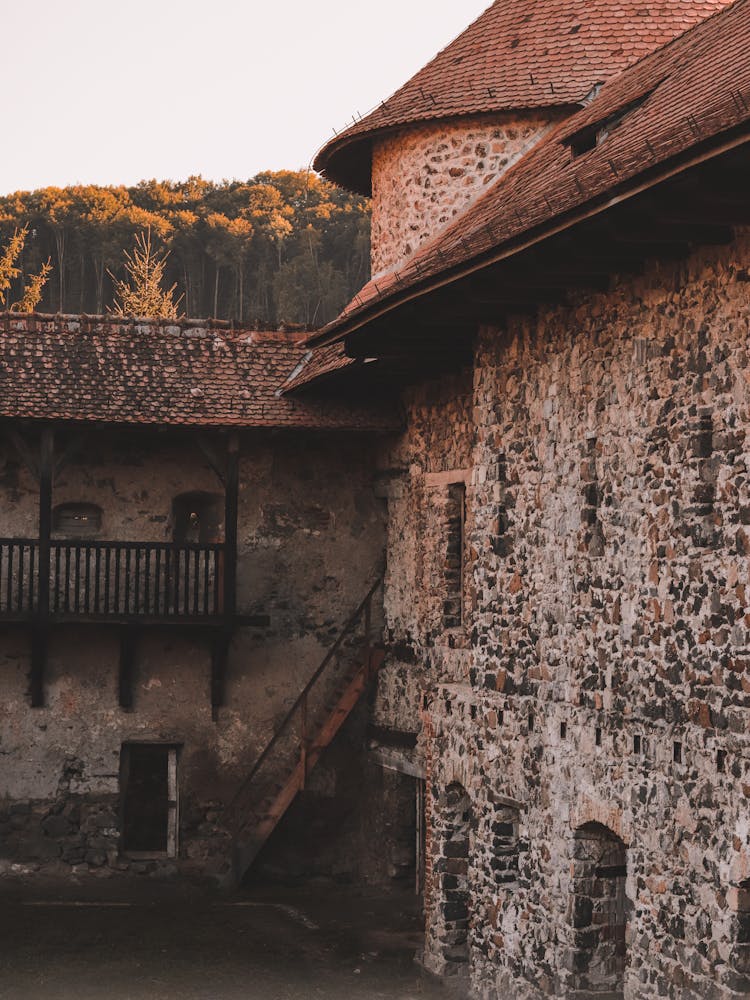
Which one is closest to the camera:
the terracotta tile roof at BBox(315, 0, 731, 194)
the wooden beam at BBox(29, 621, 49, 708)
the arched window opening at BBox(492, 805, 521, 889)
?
the arched window opening at BBox(492, 805, 521, 889)

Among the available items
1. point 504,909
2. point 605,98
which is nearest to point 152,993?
point 504,909

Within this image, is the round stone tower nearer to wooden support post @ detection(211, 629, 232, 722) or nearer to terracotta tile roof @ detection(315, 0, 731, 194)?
terracotta tile roof @ detection(315, 0, 731, 194)

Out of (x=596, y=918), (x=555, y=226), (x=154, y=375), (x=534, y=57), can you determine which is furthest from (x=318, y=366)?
(x=555, y=226)

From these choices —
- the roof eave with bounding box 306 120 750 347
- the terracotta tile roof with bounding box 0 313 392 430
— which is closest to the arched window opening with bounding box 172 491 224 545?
the terracotta tile roof with bounding box 0 313 392 430

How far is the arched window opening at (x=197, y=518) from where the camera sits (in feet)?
62.9

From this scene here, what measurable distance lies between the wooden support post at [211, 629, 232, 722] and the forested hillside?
102ft

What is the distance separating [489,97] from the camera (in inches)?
662

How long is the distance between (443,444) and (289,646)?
3805 millimetres

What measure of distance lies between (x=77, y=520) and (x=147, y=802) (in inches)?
144

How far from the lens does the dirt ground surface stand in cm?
1427

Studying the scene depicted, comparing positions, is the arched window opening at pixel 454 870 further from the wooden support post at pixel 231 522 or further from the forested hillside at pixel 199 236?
the forested hillside at pixel 199 236

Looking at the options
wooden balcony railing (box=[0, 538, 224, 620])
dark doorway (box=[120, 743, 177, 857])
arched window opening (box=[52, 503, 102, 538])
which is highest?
arched window opening (box=[52, 503, 102, 538])

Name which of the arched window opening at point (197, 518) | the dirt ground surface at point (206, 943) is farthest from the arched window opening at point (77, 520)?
the dirt ground surface at point (206, 943)

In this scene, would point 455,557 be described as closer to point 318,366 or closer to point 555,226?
point 318,366
